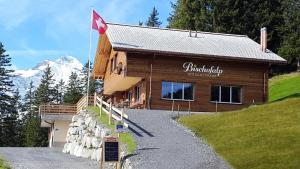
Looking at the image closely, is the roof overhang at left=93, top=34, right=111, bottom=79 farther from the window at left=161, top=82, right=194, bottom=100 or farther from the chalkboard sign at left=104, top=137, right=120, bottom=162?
the chalkboard sign at left=104, top=137, right=120, bottom=162

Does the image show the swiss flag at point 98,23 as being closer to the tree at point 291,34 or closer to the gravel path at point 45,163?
the gravel path at point 45,163

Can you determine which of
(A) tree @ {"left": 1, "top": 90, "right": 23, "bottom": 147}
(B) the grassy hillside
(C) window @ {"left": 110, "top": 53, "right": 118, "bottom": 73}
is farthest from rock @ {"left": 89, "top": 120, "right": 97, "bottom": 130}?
(A) tree @ {"left": 1, "top": 90, "right": 23, "bottom": 147}

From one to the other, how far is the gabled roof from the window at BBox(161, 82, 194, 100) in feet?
7.34

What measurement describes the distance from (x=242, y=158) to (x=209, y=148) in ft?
7.58

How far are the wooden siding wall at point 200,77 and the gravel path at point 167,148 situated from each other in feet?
24.3

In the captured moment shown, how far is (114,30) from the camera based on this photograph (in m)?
40.8

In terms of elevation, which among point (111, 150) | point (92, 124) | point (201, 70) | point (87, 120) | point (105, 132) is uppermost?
point (201, 70)

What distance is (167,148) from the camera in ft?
76.7

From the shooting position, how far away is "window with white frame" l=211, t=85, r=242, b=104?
125 ft

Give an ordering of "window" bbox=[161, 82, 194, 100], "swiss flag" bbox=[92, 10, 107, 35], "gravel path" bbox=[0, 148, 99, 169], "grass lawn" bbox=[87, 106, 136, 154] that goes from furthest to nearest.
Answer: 1. "swiss flag" bbox=[92, 10, 107, 35]
2. "window" bbox=[161, 82, 194, 100]
3. "gravel path" bbox=[0, 148, 99, 169]
4. "grass lawn" bbox=[87, 106, 136, 154]

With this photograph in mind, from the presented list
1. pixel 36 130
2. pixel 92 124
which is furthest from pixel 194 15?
pixel 92 124

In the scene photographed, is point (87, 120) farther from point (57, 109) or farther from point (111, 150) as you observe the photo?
point (57, 109)

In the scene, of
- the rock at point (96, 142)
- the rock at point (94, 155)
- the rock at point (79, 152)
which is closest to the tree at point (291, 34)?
the rock at point (79, 152)

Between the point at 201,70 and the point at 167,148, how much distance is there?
50.7ft
